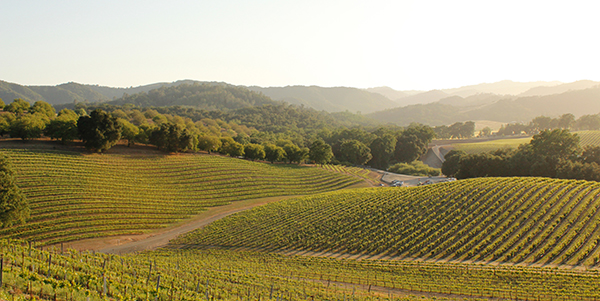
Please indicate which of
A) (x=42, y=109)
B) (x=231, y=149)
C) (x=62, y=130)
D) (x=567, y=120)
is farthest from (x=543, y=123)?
(x=42, y=109)

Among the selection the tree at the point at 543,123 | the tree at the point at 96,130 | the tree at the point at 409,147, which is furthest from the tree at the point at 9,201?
the tree at the point at 543,123

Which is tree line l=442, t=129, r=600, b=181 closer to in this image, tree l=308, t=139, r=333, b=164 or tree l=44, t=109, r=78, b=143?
tree l=308, t=139, r=333, b=164

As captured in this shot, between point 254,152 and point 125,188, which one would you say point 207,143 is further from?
point 125,188

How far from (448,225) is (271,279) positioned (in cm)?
2312

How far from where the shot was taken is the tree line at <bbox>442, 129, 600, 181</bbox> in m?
56.6

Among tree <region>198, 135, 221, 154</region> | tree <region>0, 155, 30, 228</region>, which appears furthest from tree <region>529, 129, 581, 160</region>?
tree <region>0, 155, 30, 228</region>

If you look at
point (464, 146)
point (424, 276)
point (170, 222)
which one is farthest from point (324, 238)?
point (464, 146)

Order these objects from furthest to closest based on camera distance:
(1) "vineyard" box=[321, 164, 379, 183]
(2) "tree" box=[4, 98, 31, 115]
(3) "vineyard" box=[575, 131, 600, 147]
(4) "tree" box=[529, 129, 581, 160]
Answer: (3) "vineyard" box=[575, 131, 600, 147] < (1) "vineyard" box=[321, 164, 379, 183] < (2) "tree" box=[4, 98, 31, 115] < (4) "tree" box=[529, 129, 581, 160]

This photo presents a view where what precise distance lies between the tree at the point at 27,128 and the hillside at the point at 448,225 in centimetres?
3704

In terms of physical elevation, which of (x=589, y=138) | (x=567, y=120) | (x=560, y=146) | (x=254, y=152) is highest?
(x=567, y=120)

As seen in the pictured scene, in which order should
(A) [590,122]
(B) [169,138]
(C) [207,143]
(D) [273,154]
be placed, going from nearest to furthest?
(B) [169,138] < (C) [207,143] < (D) [273,154] < (A) [590,122]

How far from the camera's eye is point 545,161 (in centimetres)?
6038

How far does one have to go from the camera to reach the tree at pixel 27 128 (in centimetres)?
5206

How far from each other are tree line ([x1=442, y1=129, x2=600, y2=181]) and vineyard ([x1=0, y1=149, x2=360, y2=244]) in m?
30.8
